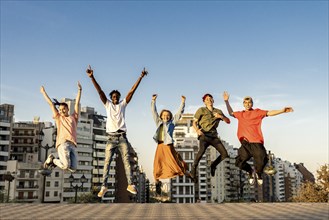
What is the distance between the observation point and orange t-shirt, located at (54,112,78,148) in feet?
32.0

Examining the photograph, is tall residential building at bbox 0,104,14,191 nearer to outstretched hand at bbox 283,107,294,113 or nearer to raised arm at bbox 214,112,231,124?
raised arm at bbox 214,112,231,124

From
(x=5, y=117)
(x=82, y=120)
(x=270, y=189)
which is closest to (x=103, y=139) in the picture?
(x=82, y=120)

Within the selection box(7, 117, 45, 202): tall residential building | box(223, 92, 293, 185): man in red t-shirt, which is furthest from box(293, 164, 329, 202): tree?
box(7, 117, 45, 202): tall residential building

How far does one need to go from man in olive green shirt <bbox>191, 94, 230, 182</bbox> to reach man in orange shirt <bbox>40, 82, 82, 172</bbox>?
11.3 feet

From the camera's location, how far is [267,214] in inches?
265

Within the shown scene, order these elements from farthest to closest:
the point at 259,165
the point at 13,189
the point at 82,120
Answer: the point at 82,120 < the point at 13,189 < the point at 259,165

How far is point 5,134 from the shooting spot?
76000 mm

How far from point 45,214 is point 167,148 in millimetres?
4424

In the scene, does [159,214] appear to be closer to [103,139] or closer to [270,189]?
[103,139]

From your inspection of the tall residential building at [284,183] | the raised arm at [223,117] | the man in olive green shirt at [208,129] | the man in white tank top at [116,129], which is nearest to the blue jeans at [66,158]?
the man in white tank top at [116,129]

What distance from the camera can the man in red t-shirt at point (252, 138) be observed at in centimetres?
1002

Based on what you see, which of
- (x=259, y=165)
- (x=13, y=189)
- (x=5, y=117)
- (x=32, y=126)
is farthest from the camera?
(x=32, y=126)

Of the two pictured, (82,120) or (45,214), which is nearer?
(45,214)

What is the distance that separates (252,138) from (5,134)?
75054mm
